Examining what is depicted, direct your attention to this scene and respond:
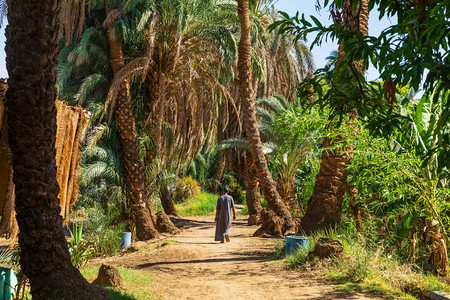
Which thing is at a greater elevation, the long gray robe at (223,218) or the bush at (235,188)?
the bush at (235,188)

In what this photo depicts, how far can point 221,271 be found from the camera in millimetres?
10359

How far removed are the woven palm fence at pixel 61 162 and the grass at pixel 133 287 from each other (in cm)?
140

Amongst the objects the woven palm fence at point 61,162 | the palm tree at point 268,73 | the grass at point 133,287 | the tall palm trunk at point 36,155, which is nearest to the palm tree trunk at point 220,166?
the palm tree at point 268,73

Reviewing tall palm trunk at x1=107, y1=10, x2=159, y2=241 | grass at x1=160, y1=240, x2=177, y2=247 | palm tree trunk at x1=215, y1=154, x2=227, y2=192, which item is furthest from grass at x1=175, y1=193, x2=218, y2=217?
grass at x1=160, y1=240, x2=177, y2=247

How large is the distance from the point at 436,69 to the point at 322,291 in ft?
16.8

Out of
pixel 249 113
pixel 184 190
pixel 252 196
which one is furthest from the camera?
pixel 184 190

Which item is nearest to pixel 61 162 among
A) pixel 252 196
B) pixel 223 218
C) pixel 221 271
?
pixel 221 271

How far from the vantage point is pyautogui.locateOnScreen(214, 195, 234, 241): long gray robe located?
14422mm

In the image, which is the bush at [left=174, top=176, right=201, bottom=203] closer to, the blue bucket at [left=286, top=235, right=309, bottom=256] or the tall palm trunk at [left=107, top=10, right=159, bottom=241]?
the tall palm trunk at [left=107, top=10, right=159, bottom=241]

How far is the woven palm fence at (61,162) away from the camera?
20.1ft

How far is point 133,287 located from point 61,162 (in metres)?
2.32

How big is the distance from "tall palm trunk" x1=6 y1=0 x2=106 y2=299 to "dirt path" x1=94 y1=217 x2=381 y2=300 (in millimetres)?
2528

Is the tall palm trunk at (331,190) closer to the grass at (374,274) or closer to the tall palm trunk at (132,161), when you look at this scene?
the grass at (374,274)

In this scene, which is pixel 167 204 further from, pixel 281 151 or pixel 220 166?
pixel 220 166
